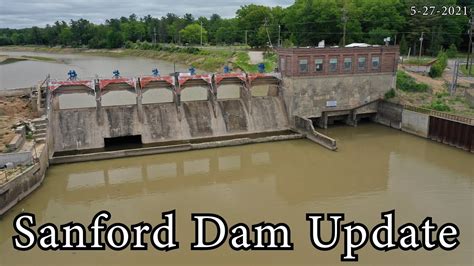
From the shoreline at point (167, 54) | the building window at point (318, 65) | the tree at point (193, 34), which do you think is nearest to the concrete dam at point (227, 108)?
the building window at point (318, 65)

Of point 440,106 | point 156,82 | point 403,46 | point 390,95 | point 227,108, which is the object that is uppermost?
point 403,46

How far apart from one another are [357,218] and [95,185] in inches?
559

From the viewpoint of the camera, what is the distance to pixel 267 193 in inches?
890

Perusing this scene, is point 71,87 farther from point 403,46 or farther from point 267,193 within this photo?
point 403,46

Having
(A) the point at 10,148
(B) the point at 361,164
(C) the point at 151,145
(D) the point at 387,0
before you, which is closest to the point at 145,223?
(A) the point at 10,148

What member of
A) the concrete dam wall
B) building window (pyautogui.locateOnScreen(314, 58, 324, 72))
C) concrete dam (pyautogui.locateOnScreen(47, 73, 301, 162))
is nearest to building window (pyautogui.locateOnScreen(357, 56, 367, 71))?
building window (pyautogui.locateOnScreen(314, 58, 324, 72))

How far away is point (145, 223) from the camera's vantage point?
18953 mm

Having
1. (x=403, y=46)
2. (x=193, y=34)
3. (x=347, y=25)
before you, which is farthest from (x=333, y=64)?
(x=193, y=34)

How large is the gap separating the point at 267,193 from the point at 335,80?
53.5 ft

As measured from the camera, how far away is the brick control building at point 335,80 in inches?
1355

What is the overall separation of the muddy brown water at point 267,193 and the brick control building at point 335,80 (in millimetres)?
5195

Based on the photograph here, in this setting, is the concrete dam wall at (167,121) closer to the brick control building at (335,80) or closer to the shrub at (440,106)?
the brick control building at (335,80)

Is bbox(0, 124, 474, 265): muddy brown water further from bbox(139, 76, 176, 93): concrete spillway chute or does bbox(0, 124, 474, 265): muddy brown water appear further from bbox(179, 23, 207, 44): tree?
bbox(179, 23, 207, 44): tree

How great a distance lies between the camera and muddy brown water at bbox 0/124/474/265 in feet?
53.8
